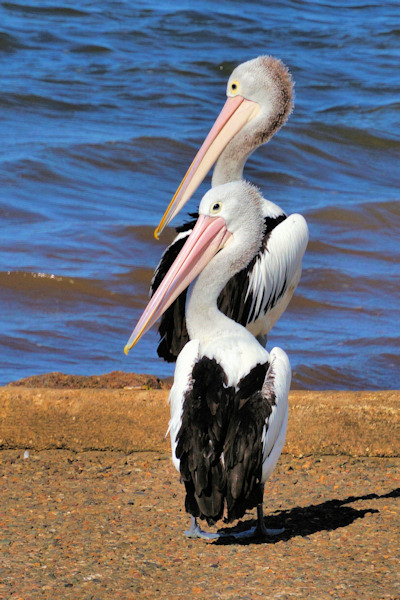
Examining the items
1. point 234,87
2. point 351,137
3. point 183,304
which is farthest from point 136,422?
point 351,137

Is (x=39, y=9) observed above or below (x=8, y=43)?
above

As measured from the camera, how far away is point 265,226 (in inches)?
153

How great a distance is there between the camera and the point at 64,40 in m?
16.1

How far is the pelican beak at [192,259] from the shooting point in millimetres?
3746

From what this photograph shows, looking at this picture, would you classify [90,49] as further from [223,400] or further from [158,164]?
[223,400]

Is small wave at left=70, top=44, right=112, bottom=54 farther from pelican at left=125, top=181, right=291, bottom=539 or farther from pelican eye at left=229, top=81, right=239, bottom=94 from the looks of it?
pelican at left=125, top=181, right=291, bottom=539

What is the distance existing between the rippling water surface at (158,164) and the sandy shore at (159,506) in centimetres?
201

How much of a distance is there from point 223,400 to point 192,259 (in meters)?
0.72

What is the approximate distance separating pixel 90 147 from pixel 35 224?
8.69 feet

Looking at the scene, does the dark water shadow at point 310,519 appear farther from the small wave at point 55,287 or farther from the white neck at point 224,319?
the small wave at point 55,287

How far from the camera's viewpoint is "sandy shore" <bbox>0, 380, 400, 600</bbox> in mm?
2945

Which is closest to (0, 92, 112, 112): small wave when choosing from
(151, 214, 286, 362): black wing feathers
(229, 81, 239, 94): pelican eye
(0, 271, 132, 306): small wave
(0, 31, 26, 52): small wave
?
(0, 31, 26, 52): small wave

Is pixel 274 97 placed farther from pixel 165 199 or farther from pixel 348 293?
pixel 165 199

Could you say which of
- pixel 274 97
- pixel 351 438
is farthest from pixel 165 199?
pixel 351 438
